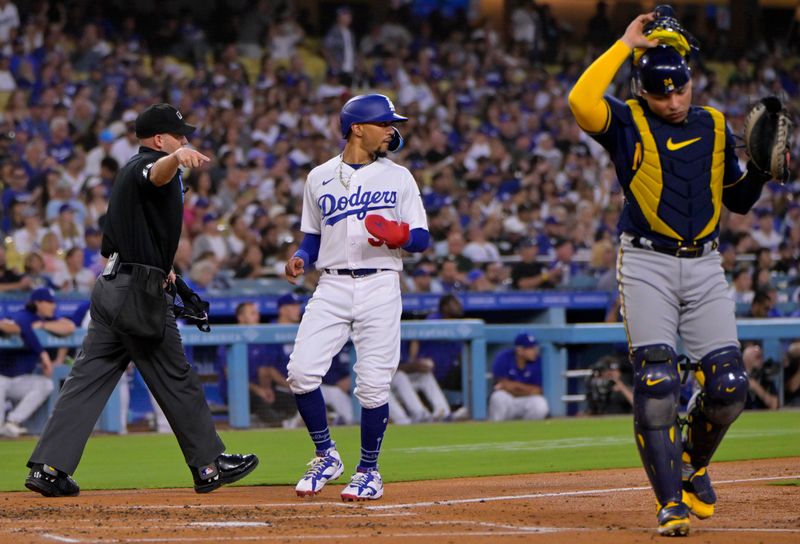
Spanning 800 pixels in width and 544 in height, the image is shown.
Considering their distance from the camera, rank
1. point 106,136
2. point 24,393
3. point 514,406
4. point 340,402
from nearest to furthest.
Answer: point 24,393 < point 340,402 < point 514,406 < point 106,136

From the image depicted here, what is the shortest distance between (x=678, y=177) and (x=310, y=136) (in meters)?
13.0

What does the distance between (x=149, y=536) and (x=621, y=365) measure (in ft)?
30.7

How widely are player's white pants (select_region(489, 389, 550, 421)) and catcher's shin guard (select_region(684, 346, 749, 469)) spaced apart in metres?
7.92

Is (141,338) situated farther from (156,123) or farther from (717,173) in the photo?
(717,173)

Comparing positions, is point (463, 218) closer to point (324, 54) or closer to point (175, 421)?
point (324, 54)

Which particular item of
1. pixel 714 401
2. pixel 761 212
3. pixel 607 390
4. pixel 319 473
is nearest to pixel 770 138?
pixel 714 401

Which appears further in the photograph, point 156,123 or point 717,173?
point 156,123

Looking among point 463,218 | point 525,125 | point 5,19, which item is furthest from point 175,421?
point 525,125

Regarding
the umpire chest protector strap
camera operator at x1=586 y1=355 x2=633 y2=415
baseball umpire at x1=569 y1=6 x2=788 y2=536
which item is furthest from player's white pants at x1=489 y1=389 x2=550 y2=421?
the umpire chest protector strap

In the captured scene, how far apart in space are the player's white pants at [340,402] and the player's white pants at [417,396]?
0.52m

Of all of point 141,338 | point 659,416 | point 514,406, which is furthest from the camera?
point 514,406

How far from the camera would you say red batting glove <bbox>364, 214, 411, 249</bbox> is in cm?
636

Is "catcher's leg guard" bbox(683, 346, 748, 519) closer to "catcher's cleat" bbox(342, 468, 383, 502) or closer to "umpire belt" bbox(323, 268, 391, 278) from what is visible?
"catcher's cleat" bbox(342, 468, 383, 502)

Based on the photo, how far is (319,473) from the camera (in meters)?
6.61
